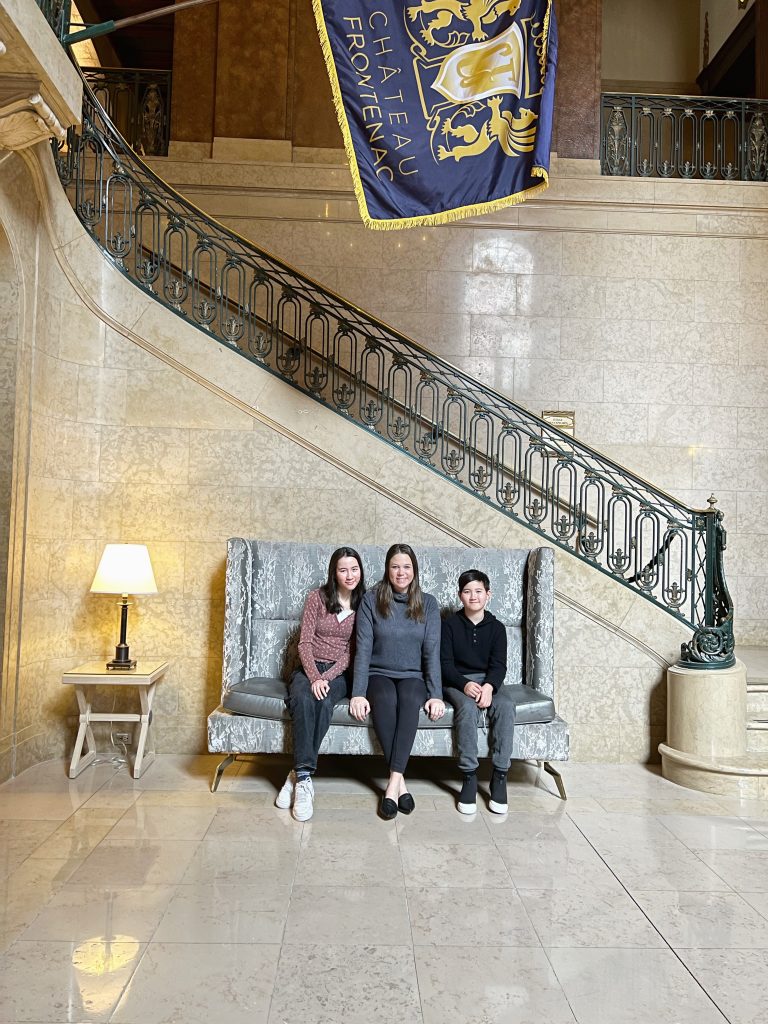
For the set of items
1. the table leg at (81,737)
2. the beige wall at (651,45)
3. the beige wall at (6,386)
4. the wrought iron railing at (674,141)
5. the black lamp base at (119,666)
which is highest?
the beige wall at (651,45)

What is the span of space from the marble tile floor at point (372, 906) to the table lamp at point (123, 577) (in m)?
0.77

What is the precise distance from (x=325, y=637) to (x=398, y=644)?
470 mm

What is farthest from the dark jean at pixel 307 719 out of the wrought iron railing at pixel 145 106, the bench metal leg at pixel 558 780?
the wrought iron railing at pixel 145 106

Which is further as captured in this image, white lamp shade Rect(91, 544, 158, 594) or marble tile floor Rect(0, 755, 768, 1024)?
white lamp shade Rect(91, 544, 158, 594)

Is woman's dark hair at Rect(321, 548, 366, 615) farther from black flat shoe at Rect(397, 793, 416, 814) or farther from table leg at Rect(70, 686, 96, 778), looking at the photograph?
table leg at Rect(70, 686, 96, 778)

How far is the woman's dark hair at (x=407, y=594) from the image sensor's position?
5488 mm

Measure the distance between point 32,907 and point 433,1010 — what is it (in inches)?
67.2

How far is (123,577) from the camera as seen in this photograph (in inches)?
223

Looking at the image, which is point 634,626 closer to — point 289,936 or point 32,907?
point 289,936

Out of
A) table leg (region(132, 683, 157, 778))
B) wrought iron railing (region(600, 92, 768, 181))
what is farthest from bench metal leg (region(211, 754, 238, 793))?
wrought iron railing (region(600, 92, 768, 181))

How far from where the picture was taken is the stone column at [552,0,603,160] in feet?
30.3

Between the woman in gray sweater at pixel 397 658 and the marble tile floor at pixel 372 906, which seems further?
the woman in gray sweater at pixel 397 658

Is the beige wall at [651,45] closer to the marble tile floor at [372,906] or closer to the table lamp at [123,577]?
the table lamp at [123,577]

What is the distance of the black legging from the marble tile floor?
1.07 feet
